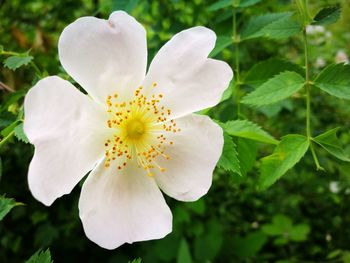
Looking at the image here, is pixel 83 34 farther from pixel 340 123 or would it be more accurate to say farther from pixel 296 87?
pixel 340 123

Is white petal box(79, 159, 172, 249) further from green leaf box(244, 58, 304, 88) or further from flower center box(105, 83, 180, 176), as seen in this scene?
green leaf box(244, 58, 304, 88)

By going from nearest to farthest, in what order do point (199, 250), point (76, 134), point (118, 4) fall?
point (76, 134) < point (118, 4) < point (199, 250)

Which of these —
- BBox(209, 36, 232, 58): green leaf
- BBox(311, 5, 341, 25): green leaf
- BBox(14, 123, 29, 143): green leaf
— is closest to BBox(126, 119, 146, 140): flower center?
BBox(14, 123, 29, 143): green leaf

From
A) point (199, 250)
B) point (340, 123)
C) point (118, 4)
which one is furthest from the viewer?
point (340, 123)

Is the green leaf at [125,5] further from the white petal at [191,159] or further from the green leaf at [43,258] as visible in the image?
the green leaf at [43,258]

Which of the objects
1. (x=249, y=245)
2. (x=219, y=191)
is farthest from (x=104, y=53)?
(x=219, y=191)

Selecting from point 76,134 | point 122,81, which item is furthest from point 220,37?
point 76,134

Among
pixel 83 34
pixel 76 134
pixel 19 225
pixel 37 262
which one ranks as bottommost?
pixel 19 225

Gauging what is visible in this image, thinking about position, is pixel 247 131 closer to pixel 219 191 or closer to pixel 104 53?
pixel 104 53
